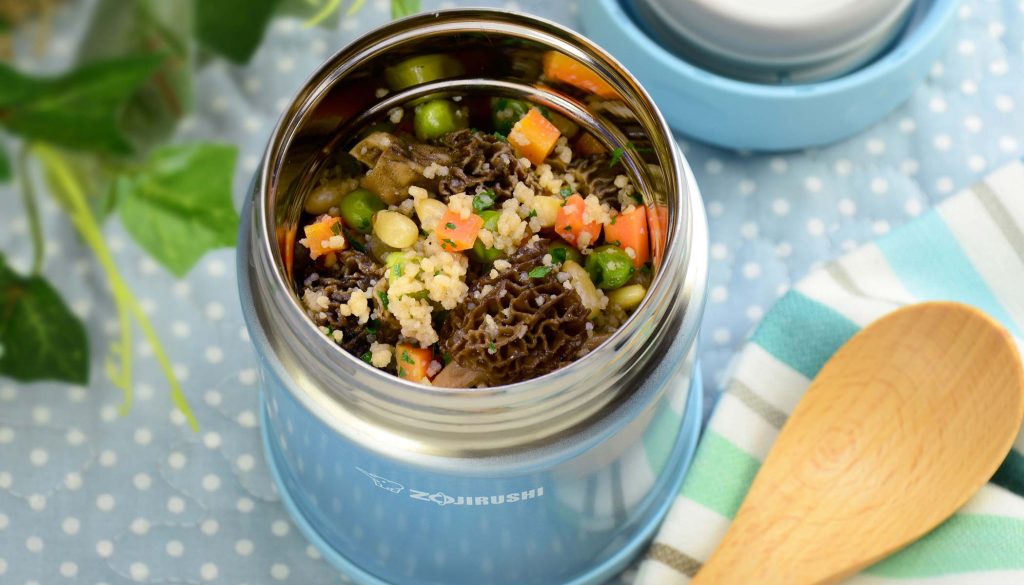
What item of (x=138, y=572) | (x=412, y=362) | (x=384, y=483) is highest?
(x=412, y=362)

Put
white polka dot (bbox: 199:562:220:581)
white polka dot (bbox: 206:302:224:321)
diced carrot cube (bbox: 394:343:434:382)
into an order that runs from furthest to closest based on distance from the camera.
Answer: white polka dot (bbox: 206:302:224:321)
white polka dot (bbox: 199:562:220:581)
diced carrot cube (bbox: 394:343:434:382)

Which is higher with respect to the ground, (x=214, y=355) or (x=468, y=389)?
(x=468, y=389)

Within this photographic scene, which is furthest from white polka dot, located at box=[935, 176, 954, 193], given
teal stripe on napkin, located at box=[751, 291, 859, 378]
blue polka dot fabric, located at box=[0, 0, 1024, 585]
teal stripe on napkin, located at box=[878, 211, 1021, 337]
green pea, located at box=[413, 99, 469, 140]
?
green pea, located at box=[413, 99, 469, 140]

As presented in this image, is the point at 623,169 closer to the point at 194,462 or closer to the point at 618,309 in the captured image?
the point at 618,309

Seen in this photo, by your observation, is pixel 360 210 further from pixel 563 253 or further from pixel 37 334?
pixel 37 334

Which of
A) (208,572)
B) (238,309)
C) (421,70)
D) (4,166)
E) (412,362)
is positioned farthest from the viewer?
(238,309)

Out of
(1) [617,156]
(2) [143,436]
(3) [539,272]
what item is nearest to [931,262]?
(1) [617,156]

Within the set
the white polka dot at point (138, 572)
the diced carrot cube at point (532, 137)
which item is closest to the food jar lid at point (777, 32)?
the diced carrot cube at point (532, 137)

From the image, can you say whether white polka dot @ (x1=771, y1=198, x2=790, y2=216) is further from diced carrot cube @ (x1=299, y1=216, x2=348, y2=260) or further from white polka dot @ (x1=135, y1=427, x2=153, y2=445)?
white polka dot @ (x1=135, y1=427, x2=153, y2=445)
